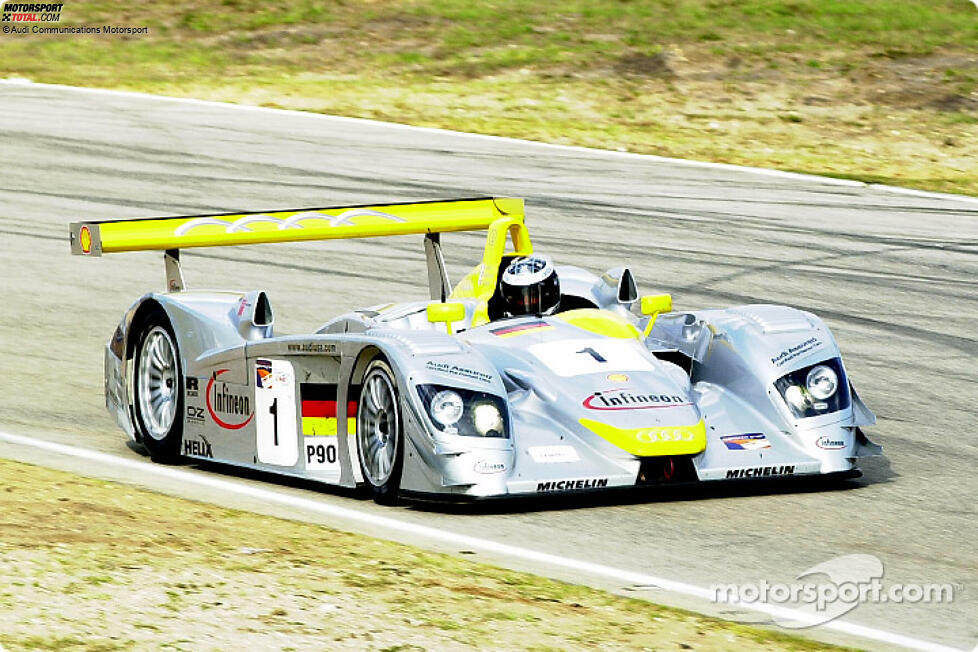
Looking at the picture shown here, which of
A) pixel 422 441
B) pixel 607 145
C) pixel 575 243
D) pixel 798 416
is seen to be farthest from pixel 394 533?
pixel 607 145

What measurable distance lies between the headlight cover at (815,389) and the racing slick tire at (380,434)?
7.07ft

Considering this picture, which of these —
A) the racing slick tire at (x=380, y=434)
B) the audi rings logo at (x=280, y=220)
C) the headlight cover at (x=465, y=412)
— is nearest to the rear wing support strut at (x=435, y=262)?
the audi rings logo at (x=280, y=220)

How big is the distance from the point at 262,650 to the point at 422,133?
706 inches

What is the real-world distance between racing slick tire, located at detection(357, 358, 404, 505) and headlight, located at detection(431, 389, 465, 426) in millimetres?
265

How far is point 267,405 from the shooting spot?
9.55m

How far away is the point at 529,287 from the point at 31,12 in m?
24.7

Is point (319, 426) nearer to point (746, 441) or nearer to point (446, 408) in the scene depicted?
point (446, 408)

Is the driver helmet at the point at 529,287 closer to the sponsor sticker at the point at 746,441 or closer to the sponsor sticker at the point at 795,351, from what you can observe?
the sponsor sticker at the point at 795,351

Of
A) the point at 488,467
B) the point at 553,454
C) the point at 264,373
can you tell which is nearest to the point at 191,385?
the point at 264,373

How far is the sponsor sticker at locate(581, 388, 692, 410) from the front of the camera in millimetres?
8648

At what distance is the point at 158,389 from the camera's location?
10.7 metres

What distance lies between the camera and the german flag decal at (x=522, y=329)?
30.7 feet

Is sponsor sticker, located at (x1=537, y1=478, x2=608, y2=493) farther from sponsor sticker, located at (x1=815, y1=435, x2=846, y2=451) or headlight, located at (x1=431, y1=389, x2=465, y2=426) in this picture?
sponsor sticker, located at (x1=815, y1=435, x2=846, y2=451)

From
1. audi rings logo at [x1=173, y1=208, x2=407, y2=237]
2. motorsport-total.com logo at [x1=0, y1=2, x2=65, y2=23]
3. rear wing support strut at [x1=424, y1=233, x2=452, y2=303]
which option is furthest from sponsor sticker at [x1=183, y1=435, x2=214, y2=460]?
motorsport-total.com logo at [x1=0, y1=2, x2=65, y2=23]
